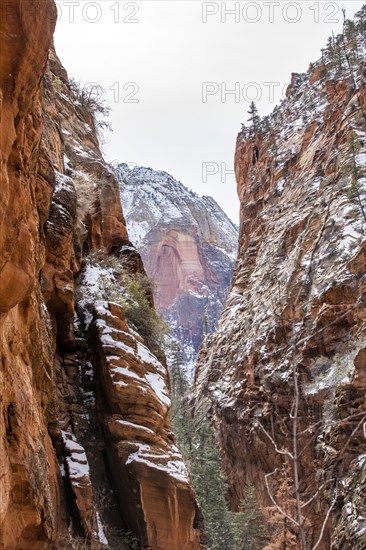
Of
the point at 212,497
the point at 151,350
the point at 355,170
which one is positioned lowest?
the point at 212,497

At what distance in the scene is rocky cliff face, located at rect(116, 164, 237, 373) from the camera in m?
106

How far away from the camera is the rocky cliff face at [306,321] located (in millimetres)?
20797

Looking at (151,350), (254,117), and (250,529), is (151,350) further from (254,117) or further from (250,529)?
(254,117)

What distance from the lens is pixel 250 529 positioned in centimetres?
2319

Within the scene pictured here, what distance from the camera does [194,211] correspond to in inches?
4956

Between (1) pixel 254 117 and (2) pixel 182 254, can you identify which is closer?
(1) pixel 254 117

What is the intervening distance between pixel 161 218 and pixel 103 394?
10153cm

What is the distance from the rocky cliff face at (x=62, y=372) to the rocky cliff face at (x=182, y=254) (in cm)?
8190

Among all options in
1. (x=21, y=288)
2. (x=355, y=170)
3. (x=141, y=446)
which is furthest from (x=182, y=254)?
(x=21, y=288)

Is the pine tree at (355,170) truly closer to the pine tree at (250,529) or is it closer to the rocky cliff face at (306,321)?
the rocky cliff face at (306,321)

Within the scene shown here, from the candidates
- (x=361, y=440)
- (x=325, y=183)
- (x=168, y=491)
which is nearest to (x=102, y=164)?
(x=168, y=491)

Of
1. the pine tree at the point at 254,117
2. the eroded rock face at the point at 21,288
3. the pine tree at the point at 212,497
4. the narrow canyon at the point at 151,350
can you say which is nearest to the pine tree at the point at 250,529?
the narrow canyon at the point at 151,350

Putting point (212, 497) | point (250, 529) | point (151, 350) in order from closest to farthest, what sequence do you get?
point (151, 350) → point (250, 529) → point (212, 497)

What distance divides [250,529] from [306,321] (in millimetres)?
9553
